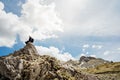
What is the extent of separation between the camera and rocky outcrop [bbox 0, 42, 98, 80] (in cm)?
8094

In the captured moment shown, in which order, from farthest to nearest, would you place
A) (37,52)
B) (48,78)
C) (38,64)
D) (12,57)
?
(37,52), (12,57), (38,64), (48,78)

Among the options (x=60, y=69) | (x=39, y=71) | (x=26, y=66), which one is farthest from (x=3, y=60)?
(x=60, y=69)

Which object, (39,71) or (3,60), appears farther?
(3,60)

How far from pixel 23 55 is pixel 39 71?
42.2 feet


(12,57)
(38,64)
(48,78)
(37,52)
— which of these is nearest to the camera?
(48,78)

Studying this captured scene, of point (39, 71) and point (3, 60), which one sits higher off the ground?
point (3, 60)

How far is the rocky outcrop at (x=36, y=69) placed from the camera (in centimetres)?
8094

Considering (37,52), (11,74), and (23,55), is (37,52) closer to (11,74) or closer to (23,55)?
(23,55)

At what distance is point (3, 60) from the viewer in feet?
292

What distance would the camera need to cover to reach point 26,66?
85.7 meters

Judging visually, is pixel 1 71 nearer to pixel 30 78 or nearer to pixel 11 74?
pixel 11 74

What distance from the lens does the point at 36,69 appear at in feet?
272

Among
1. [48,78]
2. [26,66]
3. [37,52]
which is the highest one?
[37,52]

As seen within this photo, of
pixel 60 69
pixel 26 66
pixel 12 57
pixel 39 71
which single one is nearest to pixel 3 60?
pixel 12 57
